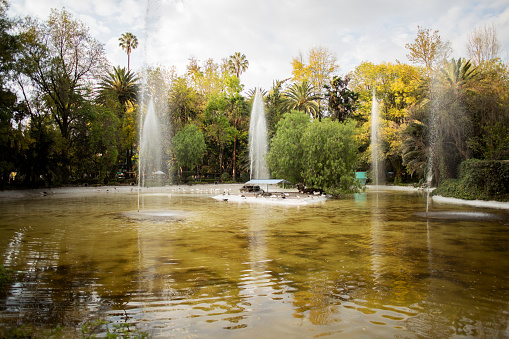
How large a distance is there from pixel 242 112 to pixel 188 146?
1347 centimetres

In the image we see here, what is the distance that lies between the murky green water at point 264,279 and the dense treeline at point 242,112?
648 inches

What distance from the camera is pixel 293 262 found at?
8836 mm

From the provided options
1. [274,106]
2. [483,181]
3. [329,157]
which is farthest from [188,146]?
[483,181]

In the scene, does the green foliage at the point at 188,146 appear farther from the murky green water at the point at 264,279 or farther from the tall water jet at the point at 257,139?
the murky green water at the point at 264,279

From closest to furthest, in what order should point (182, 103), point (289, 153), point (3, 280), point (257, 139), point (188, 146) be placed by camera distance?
point (3, 280)
point (289, 153)
point (257, 139)
point (188, 146)
point (182, 103)

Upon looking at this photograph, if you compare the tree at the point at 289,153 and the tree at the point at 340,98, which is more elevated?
the tree at the point at 340,98

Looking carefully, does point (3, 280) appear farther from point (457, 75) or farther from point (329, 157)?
point (457, 75)

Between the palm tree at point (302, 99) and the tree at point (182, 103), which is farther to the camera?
the tree at point (182, 103)

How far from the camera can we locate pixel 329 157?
29484mm

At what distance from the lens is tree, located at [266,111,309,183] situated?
30.9 meters

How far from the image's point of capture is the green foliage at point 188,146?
160 feet

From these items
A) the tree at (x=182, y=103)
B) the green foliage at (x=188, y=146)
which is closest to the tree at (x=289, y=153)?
the green foliage at (x=188, y=146)

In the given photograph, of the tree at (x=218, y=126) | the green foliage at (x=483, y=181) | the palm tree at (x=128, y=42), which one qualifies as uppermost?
the palm tree at (x=128, y=42)

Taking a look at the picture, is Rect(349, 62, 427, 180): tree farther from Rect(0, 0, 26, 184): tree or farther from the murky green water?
Rect(0, 0, 26, 184): tree
